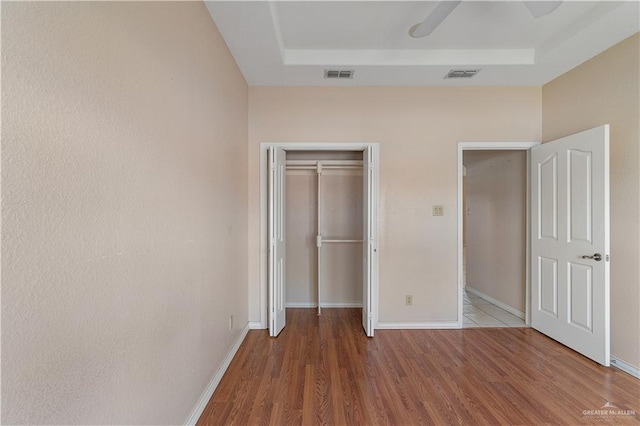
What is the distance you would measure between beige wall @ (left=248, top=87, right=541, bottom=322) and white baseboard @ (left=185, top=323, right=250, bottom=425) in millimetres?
629

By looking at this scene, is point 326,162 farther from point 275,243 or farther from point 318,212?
point 275,243

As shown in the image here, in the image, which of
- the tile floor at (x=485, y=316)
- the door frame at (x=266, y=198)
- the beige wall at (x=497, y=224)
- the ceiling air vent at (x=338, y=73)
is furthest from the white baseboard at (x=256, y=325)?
the beige wall at (x=497, y=224)

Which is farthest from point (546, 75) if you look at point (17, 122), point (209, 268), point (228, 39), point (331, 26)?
point (17, 122)

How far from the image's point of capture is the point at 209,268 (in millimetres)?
1977

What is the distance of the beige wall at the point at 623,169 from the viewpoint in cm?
222

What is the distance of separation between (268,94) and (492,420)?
3457 millimetres

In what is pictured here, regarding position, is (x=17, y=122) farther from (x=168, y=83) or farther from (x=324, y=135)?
(x=324, y=135)

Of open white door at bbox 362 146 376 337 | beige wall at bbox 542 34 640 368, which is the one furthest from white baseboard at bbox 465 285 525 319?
open white door at bbox 362 146 376 337

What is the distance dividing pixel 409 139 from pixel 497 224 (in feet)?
6.34

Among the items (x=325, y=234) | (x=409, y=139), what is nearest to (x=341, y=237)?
(x=325, y=234)

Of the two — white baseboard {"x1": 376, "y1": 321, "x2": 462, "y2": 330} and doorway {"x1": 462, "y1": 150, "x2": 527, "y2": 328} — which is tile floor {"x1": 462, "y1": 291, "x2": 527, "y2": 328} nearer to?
doorway {"x1": 462, "y1": 150, "x2": 527, "y2": 328}

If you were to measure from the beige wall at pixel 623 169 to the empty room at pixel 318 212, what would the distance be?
0.7 inches

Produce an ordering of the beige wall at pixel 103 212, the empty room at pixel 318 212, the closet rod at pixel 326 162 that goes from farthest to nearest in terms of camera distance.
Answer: the closet rod at pixel 326 162
the empty room at pixel 318 212
the beige wall at pixel 103 212

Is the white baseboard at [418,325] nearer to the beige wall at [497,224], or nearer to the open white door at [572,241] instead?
the open white door at [572,241]
